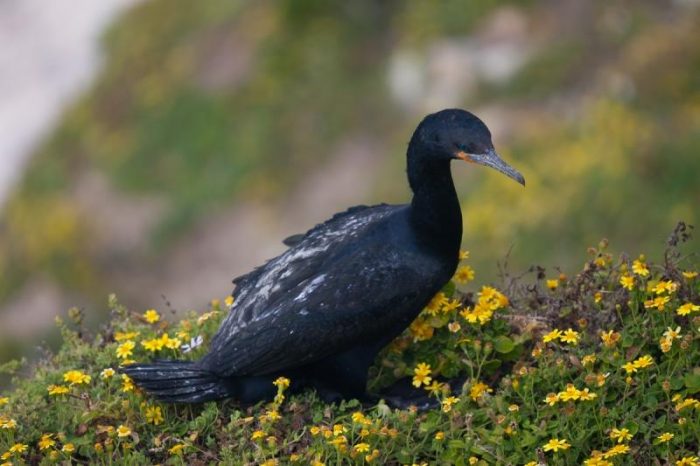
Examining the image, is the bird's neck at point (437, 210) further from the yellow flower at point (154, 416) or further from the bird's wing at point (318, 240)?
the yellow flower at point (154, 416)

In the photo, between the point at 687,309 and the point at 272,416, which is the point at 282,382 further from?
the point at 687,309

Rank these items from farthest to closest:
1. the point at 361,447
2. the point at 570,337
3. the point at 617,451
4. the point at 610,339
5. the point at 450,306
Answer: the point at 450,306
the point at 570,337
the point at 610,339
the point at 361,447
the point at 617,451

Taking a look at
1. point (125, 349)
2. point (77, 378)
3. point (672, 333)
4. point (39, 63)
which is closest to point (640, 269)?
point (672, 333)

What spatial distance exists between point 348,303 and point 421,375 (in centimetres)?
42

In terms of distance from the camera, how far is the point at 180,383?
5316 millimetres

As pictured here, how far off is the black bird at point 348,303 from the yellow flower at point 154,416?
7 cm

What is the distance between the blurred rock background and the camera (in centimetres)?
1249

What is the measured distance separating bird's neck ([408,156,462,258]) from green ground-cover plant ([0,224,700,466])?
1.03 ft

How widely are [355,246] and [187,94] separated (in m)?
11.9

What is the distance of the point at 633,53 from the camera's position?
13477 mm

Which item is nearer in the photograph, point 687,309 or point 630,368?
point 630,368

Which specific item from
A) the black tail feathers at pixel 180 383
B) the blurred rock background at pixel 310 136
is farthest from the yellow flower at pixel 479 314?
the blurred rock background at pixel 310 136

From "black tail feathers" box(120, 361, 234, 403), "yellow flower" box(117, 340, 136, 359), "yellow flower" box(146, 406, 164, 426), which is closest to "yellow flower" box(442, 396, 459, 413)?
"black tail feathers" box(120, 361, 234, 403)

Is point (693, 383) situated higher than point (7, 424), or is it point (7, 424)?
point (7, 424)
